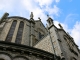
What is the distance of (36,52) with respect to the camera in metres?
11.2

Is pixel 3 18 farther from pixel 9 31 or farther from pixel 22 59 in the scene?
pixel 22 59

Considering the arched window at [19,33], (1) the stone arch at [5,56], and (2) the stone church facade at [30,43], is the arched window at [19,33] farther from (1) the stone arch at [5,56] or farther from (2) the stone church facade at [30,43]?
(1) the stone arch at [5,56]

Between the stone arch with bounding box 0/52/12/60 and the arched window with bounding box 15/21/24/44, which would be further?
the arched window with bounding box 15/21/24/44

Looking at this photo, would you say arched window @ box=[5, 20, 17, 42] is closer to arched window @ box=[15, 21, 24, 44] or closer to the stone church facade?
the stone church facade

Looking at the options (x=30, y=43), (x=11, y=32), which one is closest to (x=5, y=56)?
(x=30, y=43)

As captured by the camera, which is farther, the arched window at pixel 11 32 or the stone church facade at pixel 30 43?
the arched window at pixel 11 32

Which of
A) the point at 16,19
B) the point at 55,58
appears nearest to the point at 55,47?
the point at 55,58

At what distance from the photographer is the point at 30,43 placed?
19906mm

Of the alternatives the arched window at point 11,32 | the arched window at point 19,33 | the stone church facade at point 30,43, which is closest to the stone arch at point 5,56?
the stone church facade at point 30,43

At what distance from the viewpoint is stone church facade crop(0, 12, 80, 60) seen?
416 inches

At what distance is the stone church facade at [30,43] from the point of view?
34.7 feet

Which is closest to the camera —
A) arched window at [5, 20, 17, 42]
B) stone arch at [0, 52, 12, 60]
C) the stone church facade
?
stone arch at [0, 52, 12, 60]

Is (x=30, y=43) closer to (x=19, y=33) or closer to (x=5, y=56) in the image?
(x=19, y=33)

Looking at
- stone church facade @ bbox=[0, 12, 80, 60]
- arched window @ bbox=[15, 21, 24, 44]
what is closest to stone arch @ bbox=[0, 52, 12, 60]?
stone church facade @ bbox=[0, 12, 80, 60]
